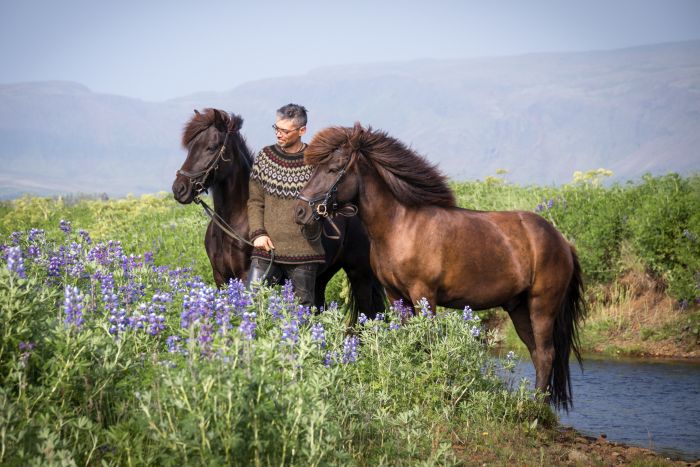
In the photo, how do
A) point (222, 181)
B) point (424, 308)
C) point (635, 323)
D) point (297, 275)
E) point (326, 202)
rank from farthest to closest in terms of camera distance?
point (635, 323), point (222, 181), point (297, 275), point (326, 202), point (424, 308)

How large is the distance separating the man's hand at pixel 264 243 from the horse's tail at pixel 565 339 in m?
2.88

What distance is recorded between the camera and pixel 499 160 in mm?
174625

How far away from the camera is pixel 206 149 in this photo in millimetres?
7879

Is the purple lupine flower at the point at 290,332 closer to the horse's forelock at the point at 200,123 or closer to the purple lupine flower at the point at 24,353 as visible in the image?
the purple lupine flower at the point at 24,353

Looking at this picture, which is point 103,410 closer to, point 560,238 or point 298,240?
point 298,240

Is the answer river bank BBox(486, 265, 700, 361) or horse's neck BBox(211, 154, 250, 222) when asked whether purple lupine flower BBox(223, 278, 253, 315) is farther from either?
river bank BBox(486, 265, 700, 361)

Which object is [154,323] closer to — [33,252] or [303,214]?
[303,214]

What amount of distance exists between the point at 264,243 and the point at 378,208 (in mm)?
1041

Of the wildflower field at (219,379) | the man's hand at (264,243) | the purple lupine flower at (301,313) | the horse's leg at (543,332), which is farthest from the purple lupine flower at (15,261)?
the horse's leg at (543,332)

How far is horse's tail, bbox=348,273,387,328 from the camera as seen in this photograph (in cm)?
930

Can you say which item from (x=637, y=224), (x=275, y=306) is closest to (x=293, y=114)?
(x=275, y=306)

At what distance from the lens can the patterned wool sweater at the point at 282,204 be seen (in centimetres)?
762

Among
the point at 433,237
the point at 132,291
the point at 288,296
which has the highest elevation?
the point at 433,237

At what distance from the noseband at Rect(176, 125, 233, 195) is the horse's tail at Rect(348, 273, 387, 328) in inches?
86.2
